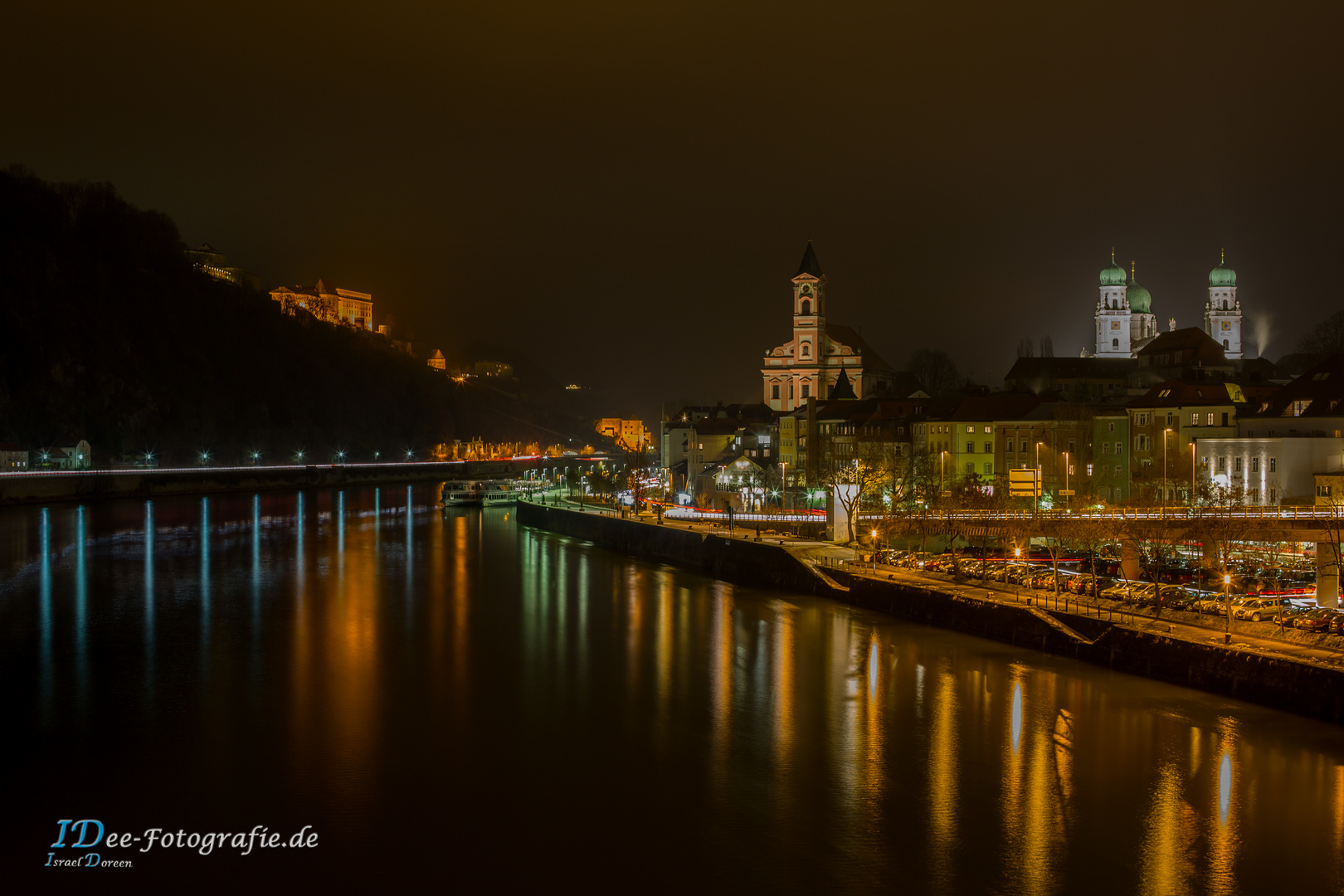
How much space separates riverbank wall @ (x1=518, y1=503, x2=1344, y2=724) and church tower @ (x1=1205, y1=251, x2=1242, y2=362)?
210 ft

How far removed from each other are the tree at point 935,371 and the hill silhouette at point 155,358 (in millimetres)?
46748

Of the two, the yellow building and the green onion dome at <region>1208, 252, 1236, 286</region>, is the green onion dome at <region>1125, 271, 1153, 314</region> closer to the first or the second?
the green onion dome at <region>1208, 252, 1236, 286</region>

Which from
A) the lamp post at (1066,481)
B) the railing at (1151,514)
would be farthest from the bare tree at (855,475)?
the lamp post at (1066,481)

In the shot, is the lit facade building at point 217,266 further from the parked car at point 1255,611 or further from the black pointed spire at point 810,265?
the parked car at point 1255,611

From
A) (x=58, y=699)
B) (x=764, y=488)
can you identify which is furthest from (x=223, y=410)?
(x=58, y=699)

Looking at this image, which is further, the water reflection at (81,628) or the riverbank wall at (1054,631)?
the water reflection at (81,628)

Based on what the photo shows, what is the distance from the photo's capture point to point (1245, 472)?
29906 mm

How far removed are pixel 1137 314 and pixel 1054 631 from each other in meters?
71.8

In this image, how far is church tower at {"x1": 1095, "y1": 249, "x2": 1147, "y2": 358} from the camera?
8206cm

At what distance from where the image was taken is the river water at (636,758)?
1106cm

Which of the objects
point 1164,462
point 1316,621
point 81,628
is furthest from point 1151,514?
point 81,628

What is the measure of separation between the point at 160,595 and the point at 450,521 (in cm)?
2486

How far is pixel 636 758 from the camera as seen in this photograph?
47.4ft

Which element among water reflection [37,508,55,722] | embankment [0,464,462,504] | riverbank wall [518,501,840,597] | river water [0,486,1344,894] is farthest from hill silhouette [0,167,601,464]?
river water [0,486,1344,894]
